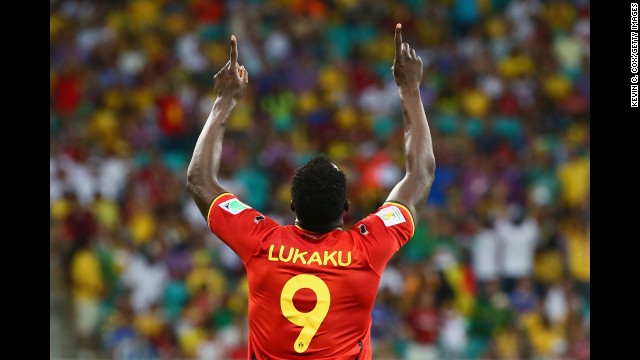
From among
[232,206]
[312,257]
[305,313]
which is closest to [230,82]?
[232,206]

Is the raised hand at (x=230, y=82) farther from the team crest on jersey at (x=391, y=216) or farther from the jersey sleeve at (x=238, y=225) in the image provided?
the team crest on jersey at (x=391, y=216)

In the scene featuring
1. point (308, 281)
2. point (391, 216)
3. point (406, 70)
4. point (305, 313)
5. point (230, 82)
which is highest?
point (406, 70)

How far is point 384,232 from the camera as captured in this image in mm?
4480

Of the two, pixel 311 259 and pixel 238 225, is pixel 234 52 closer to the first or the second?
pixel 238 225

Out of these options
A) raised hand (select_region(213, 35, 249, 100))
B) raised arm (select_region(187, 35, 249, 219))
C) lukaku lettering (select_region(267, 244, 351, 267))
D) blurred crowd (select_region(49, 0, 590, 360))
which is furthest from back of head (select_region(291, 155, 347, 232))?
blurred crowd (select_region(49, 0, 590, 360))

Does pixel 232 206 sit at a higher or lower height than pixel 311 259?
higher

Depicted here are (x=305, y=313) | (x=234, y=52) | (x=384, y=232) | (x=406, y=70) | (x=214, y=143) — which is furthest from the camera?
(x=406, y=70)

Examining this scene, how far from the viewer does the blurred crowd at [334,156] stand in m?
12.5

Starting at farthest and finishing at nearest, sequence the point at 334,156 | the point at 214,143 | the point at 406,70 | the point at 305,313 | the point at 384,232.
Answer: the point at 334,156 → the point at 406,70 → the point at 214,143 → the point at 384,232 → the point at 305,313

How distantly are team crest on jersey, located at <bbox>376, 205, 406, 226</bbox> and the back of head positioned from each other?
0.21 metres

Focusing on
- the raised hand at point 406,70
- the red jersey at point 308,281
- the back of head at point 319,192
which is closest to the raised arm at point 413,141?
the raised hand at point 406,70

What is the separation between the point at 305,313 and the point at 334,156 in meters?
11.0
